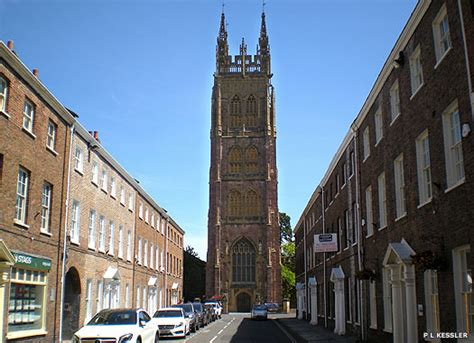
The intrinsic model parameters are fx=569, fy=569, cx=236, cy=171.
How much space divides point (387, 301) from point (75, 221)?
42.6 ft

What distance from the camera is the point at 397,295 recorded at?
16828 millimetres

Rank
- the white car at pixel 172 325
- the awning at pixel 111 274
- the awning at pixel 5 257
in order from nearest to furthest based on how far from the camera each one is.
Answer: the awning at pixel 5 257
the white car at pixel 172 325
the awning at pixel 111 274

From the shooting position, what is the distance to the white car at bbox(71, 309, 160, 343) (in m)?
14.9

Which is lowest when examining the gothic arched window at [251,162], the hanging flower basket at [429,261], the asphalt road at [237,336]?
the asphalt road at [237,336]

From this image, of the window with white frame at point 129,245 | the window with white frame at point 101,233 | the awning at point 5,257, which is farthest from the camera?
the window with white frame at point 129,245

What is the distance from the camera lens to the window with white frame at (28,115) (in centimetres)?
1850

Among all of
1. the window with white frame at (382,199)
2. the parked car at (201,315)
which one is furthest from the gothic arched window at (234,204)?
the window with white frame at (382,199)

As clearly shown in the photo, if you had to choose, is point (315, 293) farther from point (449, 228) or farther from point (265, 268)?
point (265, 268)

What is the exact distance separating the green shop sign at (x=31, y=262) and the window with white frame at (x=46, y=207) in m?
1.19

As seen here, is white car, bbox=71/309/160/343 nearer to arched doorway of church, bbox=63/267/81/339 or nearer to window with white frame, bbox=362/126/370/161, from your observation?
arched doorway of church, bbox=63/267/81/339

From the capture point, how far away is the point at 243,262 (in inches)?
3091

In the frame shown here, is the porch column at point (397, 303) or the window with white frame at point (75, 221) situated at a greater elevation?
the window with white frame at point (75, 221)

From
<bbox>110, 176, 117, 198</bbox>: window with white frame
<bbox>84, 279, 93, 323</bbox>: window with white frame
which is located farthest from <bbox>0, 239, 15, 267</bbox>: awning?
<bbox>110, 176, 117, 198</bbox>: window with white frame

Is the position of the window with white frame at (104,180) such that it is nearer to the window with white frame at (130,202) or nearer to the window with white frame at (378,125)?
the window with white frame at (130,202)
